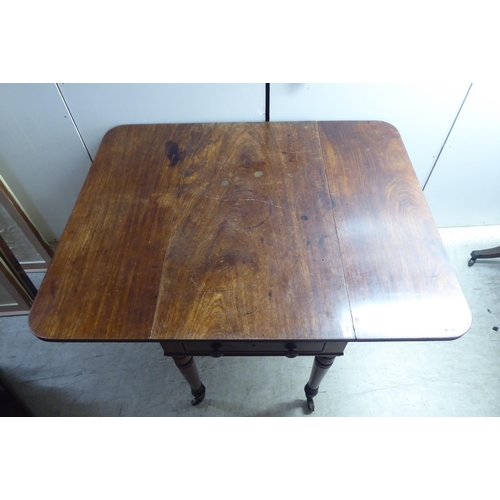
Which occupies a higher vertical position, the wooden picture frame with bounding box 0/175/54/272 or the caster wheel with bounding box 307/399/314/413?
the wooden picture frame with bounding box 0/175/54/272

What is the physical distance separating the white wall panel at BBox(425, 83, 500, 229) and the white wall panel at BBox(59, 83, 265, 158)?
82cm

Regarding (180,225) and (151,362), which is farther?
(151,362)

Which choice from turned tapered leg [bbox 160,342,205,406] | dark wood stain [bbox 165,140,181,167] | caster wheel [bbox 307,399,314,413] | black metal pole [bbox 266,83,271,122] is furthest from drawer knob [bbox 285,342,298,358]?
black metal pole [bbox 266,83,271,122]

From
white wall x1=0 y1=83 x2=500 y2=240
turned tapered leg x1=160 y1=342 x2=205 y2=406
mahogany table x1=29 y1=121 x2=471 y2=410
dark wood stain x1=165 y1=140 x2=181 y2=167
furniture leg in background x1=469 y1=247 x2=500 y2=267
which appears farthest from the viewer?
furniture leg in background x1=469 y1=247 x2=500 y2=267

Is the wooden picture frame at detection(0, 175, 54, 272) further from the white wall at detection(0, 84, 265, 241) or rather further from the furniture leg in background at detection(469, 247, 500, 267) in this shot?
the furniture leg in background at detection(469, 247, 500, 267)

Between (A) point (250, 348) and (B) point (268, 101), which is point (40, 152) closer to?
(B) point (268, 101)

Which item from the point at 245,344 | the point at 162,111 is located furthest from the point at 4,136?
the point at 245,344

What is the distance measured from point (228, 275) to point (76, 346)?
107 cm

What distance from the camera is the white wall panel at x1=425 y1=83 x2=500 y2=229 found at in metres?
1.33

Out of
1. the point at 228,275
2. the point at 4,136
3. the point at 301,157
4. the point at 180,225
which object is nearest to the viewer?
the point at 228,275

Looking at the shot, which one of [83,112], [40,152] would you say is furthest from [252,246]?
[40,152]

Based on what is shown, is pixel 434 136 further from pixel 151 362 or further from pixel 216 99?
pixel 151 362

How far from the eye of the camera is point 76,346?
155 cm

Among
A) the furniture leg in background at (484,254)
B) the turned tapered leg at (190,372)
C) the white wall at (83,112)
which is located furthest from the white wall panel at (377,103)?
the turned tapered leg at (190,372)
